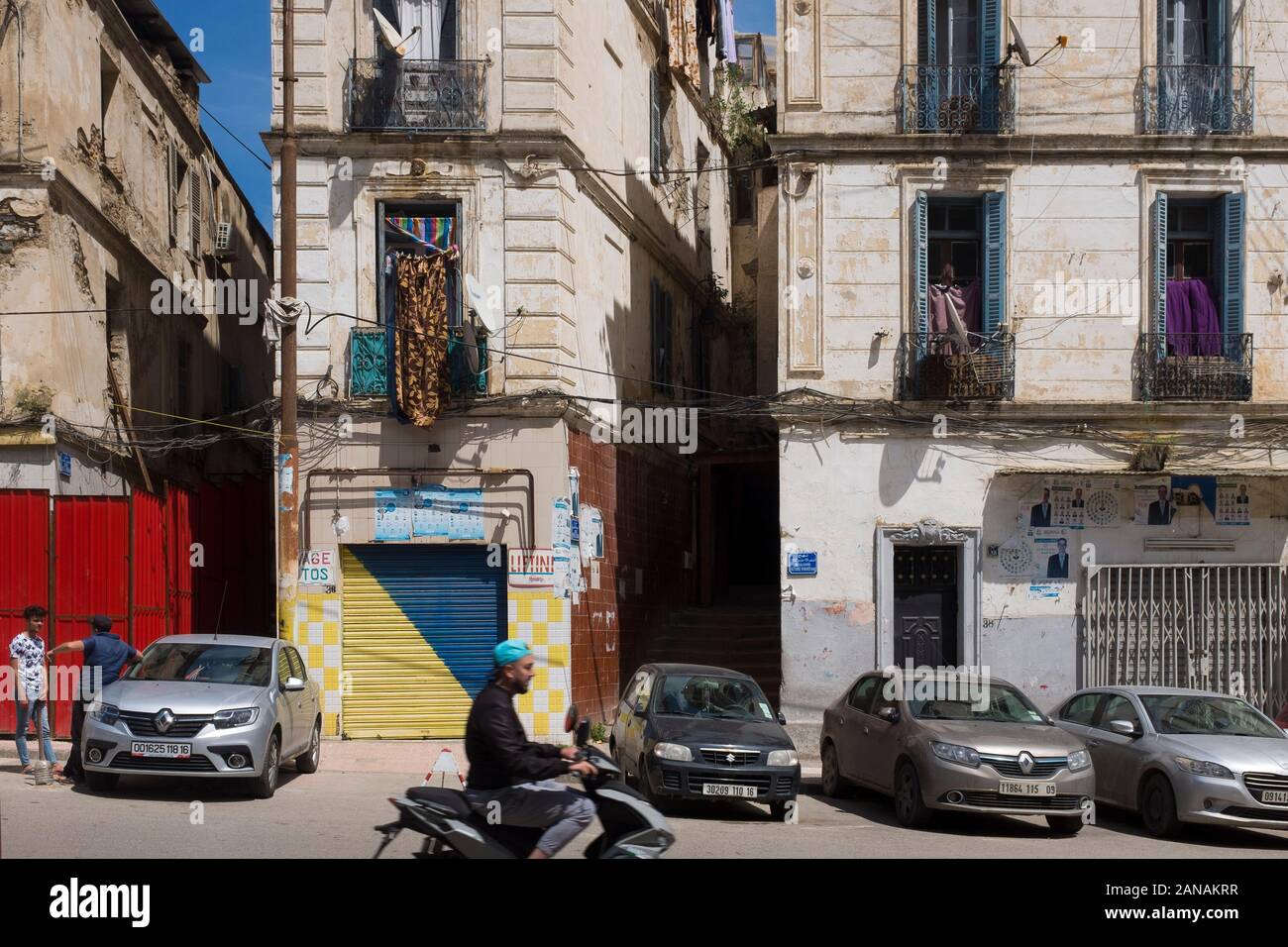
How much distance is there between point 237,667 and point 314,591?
5.39 meters

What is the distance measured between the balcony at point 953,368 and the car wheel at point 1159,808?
24.5 feet

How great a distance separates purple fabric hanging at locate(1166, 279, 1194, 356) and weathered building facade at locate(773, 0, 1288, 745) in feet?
0.19

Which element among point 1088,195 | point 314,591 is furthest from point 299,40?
point 1088,195

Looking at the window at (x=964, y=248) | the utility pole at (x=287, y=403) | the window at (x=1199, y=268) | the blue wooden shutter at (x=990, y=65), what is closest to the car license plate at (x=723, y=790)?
the utility pole at (x=287, y=403)

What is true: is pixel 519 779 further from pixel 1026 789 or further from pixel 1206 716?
pixel 1206 716

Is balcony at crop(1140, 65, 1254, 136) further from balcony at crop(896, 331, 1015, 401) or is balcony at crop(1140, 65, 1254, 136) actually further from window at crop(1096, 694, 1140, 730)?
window at crop(1096, 694, 1140, 730)

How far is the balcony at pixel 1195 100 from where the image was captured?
70.4ft

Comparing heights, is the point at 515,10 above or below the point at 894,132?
above

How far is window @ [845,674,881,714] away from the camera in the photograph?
16625 millimetres

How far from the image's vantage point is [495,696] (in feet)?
29.7

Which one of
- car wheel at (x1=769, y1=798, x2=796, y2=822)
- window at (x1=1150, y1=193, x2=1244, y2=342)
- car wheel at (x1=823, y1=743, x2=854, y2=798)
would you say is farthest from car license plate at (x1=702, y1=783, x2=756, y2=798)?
window at (x1=1150, y1=193, x2=1244, y2=342)
